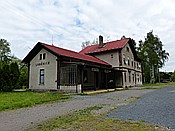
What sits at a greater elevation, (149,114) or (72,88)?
(72,88)

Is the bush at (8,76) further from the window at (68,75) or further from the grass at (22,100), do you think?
the grass at (22,100)

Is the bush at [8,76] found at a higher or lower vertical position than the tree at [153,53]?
lower

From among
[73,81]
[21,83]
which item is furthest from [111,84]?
[21,83]

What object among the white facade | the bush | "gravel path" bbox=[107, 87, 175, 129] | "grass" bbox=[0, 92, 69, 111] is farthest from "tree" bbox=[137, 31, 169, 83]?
"gravel path" bbox=[107, 87, 175, 129]

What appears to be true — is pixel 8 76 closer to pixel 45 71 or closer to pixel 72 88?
pixel 45 71

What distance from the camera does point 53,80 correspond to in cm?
1934

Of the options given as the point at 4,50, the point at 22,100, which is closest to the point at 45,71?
the point at 22,100

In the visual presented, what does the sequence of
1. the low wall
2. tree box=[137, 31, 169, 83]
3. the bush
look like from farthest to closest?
tree box=[137, 31, 169, 83], the bush, the low wall

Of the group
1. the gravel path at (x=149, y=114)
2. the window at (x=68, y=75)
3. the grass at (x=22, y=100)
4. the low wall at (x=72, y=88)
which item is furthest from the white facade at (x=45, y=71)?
the gravel path at (x=149, y=114)

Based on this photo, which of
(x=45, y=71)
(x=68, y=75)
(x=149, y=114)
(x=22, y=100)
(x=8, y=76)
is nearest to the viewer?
(x=149, y=114)

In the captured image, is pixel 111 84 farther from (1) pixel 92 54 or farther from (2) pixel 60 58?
(2) pixel 60 58

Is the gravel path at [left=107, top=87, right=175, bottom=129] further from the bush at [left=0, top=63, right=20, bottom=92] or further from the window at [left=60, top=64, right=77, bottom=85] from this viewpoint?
the bush at [left=0, top=63, right=20, bottom=92]

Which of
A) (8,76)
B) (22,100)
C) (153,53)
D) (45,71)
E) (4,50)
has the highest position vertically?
(4,50)

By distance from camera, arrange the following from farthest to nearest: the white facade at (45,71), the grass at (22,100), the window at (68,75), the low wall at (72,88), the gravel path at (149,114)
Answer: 1. the white facade at (45,71)
2. the window at (68,75)
3. the low wall at (72,88)
4. the grass at (22,100)
5. the gravel path at (149,114)
